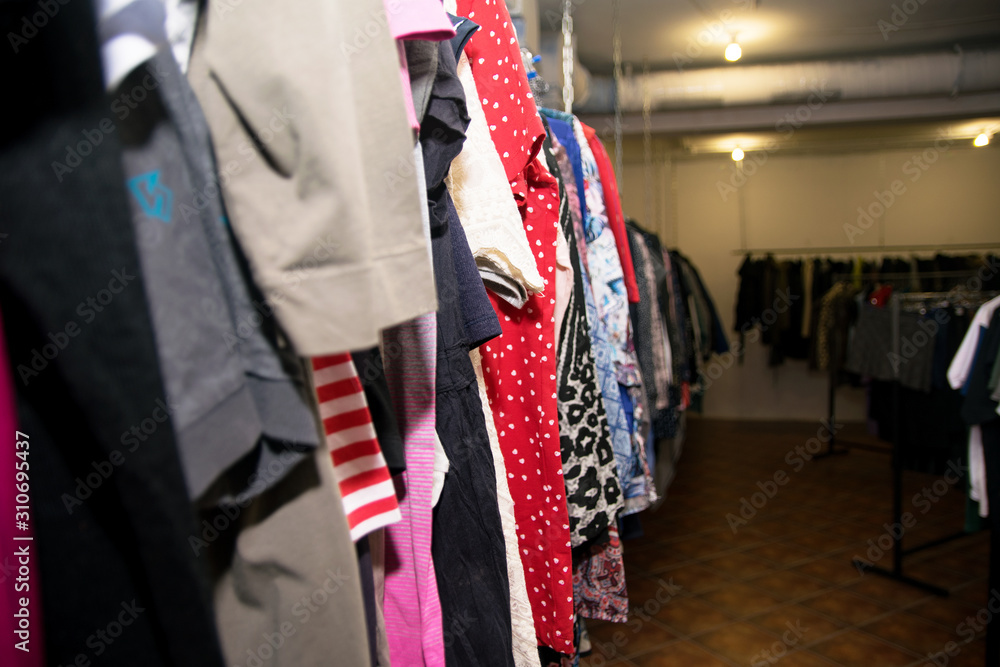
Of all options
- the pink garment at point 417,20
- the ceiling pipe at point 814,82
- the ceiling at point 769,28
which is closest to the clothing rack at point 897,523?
the ceiling pipe at point 814,82

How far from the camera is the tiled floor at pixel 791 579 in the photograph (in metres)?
2.54

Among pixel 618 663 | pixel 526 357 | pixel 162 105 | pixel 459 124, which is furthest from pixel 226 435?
pixel 618 663

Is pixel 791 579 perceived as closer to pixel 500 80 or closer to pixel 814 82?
pixel 500 80

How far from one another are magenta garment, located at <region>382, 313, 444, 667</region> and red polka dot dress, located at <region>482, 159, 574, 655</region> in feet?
1.24

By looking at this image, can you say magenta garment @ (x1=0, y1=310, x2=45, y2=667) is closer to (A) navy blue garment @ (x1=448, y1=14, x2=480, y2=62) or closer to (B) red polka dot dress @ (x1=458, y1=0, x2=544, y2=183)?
(A) navy blue garment @ (x1=448, y1=14, x2=480, y2=62)

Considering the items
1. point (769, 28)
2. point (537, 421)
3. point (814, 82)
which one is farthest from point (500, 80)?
point (814, 82)

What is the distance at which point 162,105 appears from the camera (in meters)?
0.44

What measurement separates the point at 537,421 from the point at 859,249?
645 cm

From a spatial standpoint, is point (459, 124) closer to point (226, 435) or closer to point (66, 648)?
point (226, 435)

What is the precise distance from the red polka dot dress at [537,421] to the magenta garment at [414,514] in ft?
1.24

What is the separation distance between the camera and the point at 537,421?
1.17m

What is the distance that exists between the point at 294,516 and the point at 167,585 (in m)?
0.13

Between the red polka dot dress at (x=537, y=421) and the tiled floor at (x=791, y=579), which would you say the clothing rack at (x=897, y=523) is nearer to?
the tiled floor at (x=791, y=579)

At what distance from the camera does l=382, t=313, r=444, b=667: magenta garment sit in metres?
0.74
